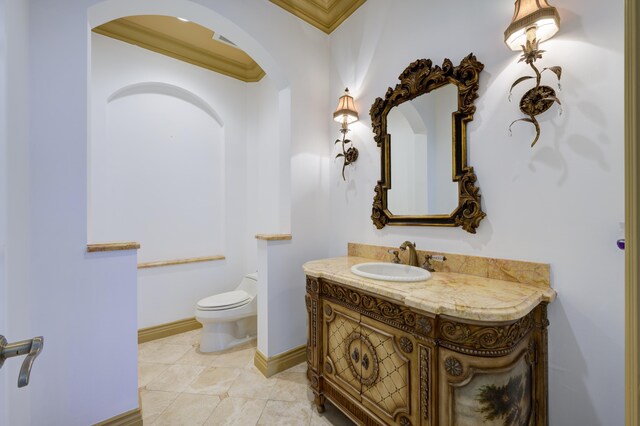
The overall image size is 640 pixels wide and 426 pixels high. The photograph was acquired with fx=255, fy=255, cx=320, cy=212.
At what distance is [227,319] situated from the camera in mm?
2320

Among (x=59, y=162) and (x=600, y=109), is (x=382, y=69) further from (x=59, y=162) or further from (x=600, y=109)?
(x=59, y=162)

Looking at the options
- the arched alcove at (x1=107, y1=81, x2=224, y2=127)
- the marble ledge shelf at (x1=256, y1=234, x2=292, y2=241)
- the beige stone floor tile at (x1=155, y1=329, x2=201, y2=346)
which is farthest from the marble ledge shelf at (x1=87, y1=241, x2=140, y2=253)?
the arched alcove at (x1=107, y1=81, x2=224, y2=127)

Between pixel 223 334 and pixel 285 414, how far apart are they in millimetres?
1069

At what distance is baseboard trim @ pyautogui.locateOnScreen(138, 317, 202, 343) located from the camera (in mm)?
2512

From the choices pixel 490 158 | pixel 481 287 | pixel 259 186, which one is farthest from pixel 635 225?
pixel 259 186

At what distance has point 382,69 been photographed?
76.9 inches

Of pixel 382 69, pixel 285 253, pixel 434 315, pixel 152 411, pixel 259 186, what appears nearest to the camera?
pixel 434 315

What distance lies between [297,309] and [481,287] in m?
1.45

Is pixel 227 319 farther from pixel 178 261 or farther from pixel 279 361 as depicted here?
pixel 178 261

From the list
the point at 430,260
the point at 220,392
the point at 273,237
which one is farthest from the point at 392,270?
the point at 220,392

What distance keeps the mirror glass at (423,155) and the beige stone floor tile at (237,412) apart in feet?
5.29

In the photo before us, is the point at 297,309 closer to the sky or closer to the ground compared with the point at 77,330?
closer to the ground

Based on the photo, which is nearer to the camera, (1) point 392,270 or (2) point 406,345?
(2) point 406,345

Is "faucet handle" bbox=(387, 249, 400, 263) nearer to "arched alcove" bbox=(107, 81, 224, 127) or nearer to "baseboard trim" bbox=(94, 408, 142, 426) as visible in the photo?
"baseboard trim" bbox=(94, 408, 142, 426)
